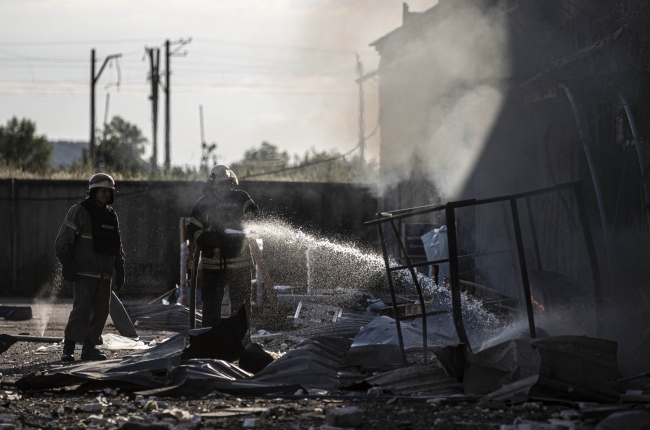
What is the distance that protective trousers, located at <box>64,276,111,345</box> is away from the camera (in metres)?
A: 8.17

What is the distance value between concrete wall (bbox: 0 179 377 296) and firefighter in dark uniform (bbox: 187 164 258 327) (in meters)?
10.4

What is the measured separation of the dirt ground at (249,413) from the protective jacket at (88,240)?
229 centimetres

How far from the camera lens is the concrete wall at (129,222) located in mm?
18828

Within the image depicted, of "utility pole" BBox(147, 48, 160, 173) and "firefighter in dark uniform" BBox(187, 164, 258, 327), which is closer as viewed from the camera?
"firefighter in dark uniform" BBox(187, 164, 258, 327)

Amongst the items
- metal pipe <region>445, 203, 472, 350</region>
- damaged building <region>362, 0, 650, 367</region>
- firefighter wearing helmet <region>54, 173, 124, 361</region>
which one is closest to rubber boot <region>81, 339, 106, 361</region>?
firefighter wearing helmet <region>54, 173, 124, 361</region>

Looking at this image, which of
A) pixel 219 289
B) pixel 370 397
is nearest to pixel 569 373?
pixel 370 397

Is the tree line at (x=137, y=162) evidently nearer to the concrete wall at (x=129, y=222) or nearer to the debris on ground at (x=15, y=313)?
the concrete wall at (x=129, y=222)

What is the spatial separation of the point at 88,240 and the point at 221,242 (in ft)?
4.55

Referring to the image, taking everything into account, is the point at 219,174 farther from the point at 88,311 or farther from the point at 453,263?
the point at 453,263

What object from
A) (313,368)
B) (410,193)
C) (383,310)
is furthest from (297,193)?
(313,368)

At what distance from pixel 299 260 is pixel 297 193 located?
237 cm

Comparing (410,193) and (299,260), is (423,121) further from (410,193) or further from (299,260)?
(299,260)

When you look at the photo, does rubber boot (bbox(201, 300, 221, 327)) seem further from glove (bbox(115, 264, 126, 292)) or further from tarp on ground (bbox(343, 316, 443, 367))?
tarp on ground (bbox(343, 316, 443, 367))

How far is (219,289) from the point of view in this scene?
27.4ft
